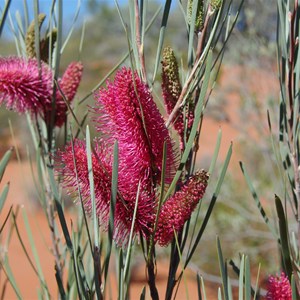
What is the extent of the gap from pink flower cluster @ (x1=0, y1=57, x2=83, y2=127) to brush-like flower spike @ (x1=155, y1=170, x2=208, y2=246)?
24 cm

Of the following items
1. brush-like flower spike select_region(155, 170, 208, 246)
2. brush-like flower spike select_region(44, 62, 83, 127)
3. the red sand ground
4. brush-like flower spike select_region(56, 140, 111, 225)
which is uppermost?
brush-like flower spike select_region(44, 62, 83, 127)

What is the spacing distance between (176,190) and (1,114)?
33.6 ft

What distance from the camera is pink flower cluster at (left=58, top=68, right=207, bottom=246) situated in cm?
51

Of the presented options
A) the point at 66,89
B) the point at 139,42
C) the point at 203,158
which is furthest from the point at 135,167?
the point at 203,158

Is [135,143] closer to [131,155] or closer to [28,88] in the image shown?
[131,155]

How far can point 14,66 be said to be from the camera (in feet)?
2.25

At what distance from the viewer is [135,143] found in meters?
0.52

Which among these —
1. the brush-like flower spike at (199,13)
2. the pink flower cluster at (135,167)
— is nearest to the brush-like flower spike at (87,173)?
the pink flower cluster at (135,167)

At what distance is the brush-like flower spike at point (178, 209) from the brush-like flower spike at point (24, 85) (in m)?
0.26

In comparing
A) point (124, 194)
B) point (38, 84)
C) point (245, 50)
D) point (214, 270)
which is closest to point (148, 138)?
point (124, 194)

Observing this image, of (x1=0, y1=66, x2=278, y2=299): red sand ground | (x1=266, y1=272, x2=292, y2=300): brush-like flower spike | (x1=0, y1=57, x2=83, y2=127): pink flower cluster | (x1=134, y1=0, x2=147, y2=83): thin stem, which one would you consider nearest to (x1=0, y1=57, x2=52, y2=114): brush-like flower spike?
(x1=0, y1=57, x2=83, y2=127): pink flower cluster

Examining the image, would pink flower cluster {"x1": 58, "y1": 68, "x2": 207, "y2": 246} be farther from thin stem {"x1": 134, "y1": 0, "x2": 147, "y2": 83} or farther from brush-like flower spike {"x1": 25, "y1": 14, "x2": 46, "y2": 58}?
brush-like flower spike {"x1": 25, "y1": 14, "x2": 46, "y2": 58}

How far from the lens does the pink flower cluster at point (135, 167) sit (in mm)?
510

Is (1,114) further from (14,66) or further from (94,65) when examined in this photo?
(14,66)
